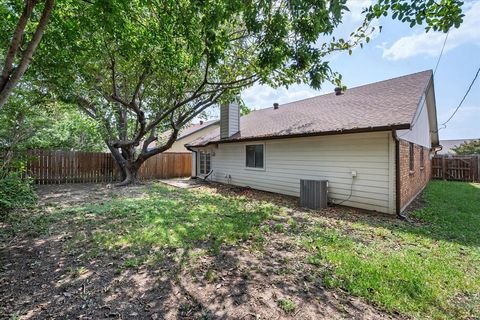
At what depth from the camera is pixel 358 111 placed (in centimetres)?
789

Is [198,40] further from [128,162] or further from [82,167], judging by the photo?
[82,167]

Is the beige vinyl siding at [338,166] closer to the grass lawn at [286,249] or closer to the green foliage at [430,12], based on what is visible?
the grass lawn at [286,249]

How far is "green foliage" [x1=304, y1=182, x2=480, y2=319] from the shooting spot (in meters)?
2.57

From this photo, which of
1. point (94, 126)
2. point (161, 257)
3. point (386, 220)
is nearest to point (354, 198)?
point (386, 220)

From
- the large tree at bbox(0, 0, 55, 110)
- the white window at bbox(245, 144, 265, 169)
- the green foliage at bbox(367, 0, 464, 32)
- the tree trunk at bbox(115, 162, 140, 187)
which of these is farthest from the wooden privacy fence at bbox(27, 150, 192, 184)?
the green foliage at bbox(367, 0, 464, 32)

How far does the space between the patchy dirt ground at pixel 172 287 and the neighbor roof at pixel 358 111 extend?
178 inches

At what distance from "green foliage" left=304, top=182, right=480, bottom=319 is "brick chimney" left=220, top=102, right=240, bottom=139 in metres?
8.06

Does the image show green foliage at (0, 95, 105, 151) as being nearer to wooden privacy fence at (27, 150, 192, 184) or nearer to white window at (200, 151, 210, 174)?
wooden privacy fence at (27, 150, 192, 184)

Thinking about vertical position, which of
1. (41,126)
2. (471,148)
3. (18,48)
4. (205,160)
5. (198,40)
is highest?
(198,40)

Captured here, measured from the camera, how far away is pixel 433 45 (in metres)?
5.95

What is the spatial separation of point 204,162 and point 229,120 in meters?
3.62

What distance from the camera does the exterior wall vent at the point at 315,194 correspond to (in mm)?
6950

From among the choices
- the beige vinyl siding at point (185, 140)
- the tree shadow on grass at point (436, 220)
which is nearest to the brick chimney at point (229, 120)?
the tree shadow on grass at point (436, 220)

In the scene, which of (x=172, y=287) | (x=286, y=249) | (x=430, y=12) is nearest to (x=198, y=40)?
(x=430, y=12)
